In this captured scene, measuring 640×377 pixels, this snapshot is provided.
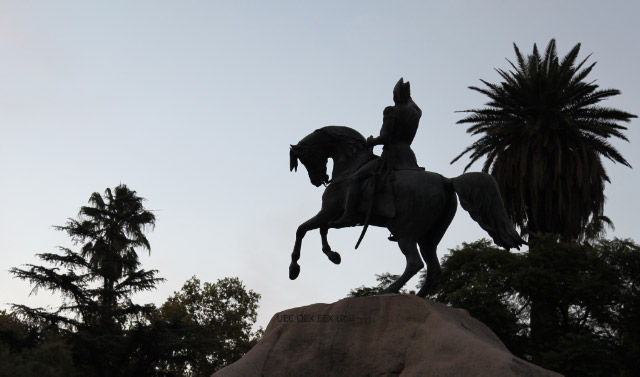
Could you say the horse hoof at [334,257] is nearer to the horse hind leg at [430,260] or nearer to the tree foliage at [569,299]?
the horse hind leg at [430,260]

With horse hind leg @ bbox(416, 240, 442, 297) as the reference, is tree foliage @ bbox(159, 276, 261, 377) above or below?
above

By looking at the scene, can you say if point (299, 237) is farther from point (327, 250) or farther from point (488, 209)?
point (488, 209)

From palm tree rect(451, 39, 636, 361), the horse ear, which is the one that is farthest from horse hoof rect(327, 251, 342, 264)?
palm tree rect(451, 39, 636, 361)

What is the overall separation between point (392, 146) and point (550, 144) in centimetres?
2227

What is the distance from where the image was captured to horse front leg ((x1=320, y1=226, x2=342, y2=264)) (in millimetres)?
12438

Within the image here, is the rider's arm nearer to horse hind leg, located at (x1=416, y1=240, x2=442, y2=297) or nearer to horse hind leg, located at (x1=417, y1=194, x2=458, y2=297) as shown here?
horse hind leg, located at (x1=417, y1=194, x2=458, y2=297)

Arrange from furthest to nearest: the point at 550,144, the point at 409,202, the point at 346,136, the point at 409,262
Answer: the point at 550,144, the point at 346,136, the point at 409,202, the point at 409,262

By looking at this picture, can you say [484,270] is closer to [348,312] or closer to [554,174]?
[554,174]

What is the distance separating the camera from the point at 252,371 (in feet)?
37.0

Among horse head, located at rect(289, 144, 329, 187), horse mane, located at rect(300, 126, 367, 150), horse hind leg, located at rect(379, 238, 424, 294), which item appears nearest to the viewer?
horse hind leg, located at rect(379, 238, 424, 294)

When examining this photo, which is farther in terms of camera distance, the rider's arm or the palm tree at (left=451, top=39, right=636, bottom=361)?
the palm tree at (left=451, top=39, right=636, bottom=361)

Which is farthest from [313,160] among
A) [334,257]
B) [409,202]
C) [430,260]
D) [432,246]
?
[430,260]

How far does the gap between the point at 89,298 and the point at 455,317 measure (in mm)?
24147

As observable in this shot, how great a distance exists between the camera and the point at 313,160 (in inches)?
508
